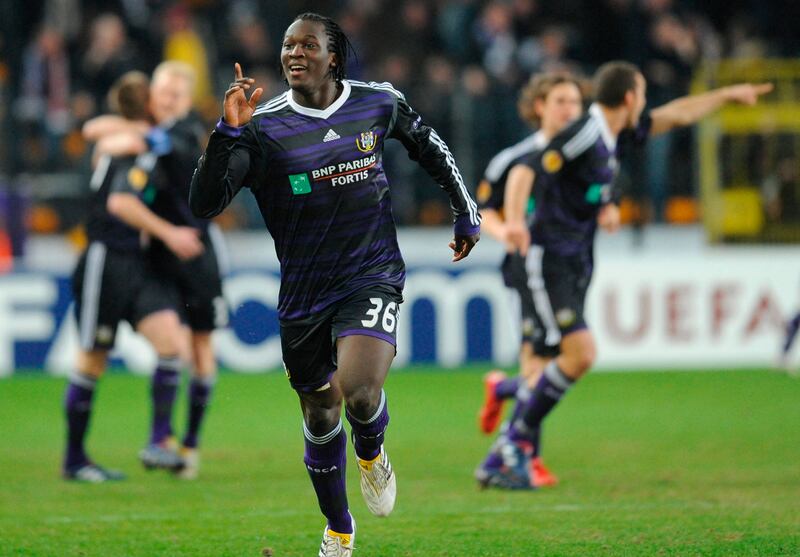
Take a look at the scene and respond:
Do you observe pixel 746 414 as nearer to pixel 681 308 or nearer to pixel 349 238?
pixel 681 308

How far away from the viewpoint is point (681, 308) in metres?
14.7

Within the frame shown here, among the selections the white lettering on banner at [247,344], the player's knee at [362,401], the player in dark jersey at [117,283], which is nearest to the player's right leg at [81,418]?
the player in dark jersey at [117,283]

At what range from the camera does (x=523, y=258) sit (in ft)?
28.0

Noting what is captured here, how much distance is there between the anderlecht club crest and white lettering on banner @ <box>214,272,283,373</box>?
8.65 metres

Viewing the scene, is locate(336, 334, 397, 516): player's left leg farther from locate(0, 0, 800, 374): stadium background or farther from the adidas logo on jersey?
locate(0, 0, 800, 374): stadium background

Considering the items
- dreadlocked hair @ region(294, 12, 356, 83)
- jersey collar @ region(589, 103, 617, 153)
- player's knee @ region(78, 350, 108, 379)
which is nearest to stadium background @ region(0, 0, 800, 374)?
player's knee @ region(78, 350, 108, 379)

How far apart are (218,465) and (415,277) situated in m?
5.54

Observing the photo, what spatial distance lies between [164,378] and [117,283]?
69 cm

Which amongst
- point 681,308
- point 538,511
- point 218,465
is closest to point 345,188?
point 538,511

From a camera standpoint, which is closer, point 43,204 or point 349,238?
point 349,238

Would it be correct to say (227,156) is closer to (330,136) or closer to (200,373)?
(330,136)

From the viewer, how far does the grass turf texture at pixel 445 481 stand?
6477mm

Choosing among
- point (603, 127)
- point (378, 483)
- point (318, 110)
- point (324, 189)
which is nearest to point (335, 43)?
point (318, 110)

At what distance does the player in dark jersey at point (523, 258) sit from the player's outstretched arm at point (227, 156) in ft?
9.85
